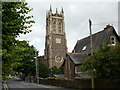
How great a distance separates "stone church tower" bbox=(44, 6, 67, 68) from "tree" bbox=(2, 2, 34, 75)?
208ft

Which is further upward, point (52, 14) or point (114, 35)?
point (52, 14)

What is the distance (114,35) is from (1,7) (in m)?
31.7

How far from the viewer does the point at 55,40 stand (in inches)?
2980

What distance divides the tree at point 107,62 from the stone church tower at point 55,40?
52.7 meters

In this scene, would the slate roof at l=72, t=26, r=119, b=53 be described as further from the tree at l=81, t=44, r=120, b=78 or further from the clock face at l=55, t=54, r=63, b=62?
the clock face at l=55, t=54, r=63, b=62

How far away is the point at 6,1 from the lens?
22.4 feet

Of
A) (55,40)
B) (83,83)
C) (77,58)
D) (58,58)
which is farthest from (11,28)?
(55,40)

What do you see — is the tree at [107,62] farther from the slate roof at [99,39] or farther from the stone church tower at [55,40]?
the stone church tower at [55,40]

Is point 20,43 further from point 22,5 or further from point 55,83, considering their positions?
point 55,83

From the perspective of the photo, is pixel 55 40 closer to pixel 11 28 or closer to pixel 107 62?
pixel 107 62

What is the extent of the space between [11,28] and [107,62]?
39.3 ft

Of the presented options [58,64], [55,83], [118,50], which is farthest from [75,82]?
[58,64]

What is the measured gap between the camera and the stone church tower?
237ft

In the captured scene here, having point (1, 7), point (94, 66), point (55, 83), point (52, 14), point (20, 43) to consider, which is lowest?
point (55, 83)
